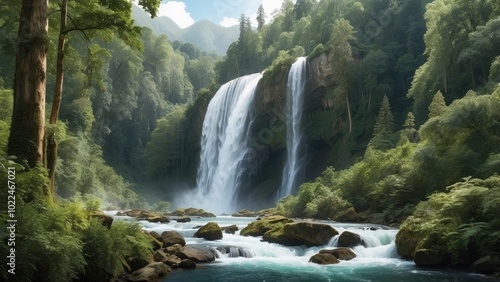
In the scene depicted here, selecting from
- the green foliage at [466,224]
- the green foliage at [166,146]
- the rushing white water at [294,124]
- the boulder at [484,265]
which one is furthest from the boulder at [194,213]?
the green foliage at [166,146]

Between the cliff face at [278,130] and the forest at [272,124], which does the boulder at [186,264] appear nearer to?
the forest at [272,124]

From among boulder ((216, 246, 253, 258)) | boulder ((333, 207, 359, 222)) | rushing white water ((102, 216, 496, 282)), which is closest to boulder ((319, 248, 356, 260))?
rushing white water ((102, 216, 496, 282))

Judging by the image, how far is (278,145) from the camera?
45.2m

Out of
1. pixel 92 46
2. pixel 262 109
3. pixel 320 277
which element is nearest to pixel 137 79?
pixel 262 109

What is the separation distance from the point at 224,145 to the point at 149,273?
3777 cm

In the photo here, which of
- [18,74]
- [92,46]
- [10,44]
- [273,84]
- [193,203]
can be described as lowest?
[193,203]

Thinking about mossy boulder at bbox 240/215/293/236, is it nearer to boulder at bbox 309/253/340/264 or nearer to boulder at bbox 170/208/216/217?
boulder at bbox 309/253/340/264

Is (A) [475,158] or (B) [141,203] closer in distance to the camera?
(A) [475,158]

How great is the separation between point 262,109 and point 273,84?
3.20 m

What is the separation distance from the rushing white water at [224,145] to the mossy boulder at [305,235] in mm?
29875

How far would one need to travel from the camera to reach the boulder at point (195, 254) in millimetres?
12461

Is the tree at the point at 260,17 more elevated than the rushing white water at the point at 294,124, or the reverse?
the tree at the point at 260,17

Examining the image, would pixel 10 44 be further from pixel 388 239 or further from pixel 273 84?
pixel 273 84

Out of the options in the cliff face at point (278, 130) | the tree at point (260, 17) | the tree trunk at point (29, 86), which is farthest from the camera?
the tree at point (260, 17)
